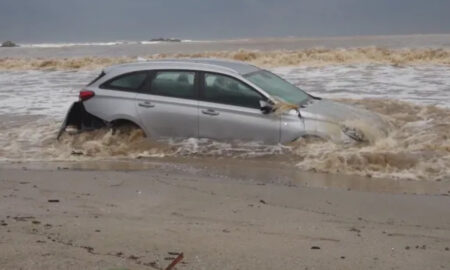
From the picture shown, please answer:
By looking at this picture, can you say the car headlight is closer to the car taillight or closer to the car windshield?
the car windshield

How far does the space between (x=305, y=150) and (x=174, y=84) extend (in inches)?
88.1

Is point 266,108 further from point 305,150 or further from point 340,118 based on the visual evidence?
point 340,118

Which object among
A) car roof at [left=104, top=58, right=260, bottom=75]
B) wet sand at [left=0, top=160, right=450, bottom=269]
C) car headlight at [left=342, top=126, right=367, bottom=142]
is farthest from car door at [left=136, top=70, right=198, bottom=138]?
car headlight at [left=342, top=126, right=367, bottom=142]

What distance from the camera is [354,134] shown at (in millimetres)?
9078

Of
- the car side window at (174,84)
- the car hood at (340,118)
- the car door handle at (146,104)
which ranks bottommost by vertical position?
the car hood at (340,118)

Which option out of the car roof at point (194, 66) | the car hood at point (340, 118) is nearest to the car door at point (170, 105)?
the car roof at point (194, 66)

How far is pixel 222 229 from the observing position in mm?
4961

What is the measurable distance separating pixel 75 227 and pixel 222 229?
111cm

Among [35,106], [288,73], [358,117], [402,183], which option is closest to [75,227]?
[402,183]

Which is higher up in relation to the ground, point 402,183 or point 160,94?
point 160,94

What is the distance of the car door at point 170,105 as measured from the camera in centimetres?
945

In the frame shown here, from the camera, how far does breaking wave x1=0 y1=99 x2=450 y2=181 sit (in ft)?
27.7

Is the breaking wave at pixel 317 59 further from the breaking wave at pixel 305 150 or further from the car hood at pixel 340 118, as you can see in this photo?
the car hood at pixel 340 118

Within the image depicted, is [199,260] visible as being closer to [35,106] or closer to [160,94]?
[160,94]
